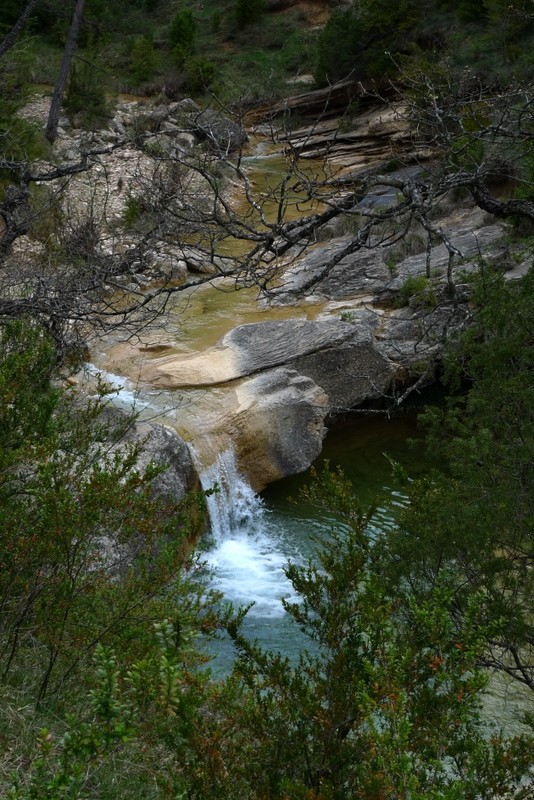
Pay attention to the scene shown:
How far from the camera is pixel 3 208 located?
585 cm

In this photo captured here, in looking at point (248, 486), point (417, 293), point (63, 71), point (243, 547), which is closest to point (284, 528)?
point (243, 547)

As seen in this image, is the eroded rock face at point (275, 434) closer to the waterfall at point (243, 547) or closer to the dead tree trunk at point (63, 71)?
the waterfall at point (243, 547)

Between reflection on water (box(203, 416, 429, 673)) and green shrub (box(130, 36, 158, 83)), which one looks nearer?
reflection on water (box(203, 416, 429, 673))

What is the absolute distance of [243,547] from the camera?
8.12 meters

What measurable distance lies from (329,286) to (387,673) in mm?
10320

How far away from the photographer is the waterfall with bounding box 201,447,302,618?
23.7 ft

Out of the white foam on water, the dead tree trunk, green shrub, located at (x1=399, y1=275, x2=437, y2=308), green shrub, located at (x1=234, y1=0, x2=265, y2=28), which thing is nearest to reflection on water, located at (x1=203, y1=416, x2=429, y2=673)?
the white foam on water

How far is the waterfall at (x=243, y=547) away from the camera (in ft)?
23.7

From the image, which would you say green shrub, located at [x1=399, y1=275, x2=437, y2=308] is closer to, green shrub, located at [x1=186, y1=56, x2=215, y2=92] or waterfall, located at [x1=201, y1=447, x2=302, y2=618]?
waterfall, located at [x1=201, y1=447, x2=302, y2=618]

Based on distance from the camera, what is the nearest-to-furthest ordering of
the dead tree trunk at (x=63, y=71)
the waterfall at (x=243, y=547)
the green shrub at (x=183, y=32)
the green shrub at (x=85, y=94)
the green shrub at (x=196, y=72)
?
the waterfall at (x=243, y=547)
the dead tree trunk at (x=63, y=71)
the green shrub at (x=85, y=94)
the green shrub at (x=196, y=72)
the green shrub at (x=183, y=32)

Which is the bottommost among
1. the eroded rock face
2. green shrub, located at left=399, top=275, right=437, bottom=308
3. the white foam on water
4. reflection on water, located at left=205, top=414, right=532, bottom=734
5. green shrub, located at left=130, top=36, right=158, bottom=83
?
reflection on water, located at left=205, top=414, right=532, bottom=734

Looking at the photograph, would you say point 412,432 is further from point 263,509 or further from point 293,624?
point 293,624

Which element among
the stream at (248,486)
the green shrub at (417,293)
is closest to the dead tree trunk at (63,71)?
the stream at (248,486)

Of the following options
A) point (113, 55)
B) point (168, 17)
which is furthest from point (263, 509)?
point (168, 17)
